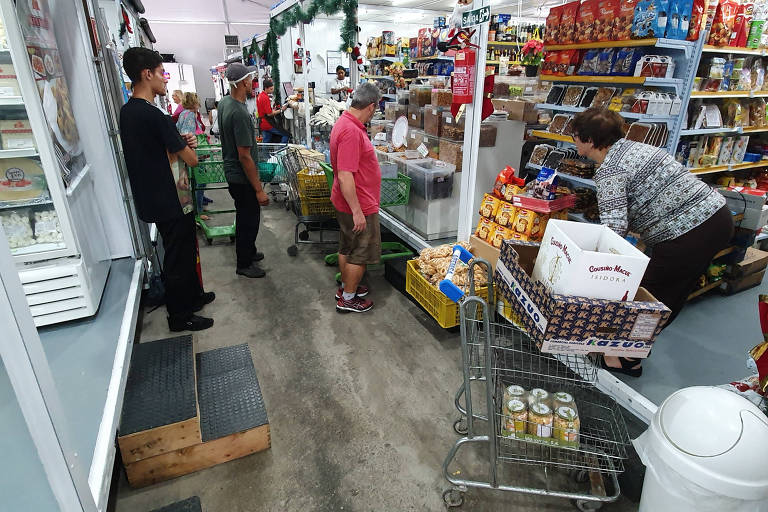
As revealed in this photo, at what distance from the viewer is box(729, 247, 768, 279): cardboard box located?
3578 millimetres

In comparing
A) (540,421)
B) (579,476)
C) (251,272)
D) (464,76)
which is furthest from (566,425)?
(251,272)

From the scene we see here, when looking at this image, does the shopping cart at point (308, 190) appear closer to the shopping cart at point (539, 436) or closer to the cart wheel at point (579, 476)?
the shopping cart at point (539, 436)

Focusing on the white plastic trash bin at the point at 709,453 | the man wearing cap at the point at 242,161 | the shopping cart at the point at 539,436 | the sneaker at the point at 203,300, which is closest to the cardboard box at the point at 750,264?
the shopping cart at the point at 539,436

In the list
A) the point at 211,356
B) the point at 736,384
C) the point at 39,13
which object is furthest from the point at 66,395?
the point at 736,384

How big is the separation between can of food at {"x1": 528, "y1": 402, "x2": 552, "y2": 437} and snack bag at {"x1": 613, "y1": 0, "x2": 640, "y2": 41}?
9.84 ft

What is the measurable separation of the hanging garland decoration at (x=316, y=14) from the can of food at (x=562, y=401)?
17.4ft

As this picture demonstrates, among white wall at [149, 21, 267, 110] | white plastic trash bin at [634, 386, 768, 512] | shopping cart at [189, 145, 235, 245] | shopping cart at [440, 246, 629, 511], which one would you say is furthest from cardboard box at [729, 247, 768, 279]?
white wall at [149, 21, 267, 110]

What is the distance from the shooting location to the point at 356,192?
3412mm

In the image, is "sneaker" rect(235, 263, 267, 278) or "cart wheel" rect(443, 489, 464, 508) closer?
"cart wheel" rect(443, 489, 464, 508)

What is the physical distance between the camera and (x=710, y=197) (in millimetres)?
2344

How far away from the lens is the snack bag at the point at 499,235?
333cm

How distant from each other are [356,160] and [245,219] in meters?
1.60

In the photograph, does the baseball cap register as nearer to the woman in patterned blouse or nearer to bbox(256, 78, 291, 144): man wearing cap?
the woman in patterned blouse

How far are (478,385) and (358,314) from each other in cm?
129
